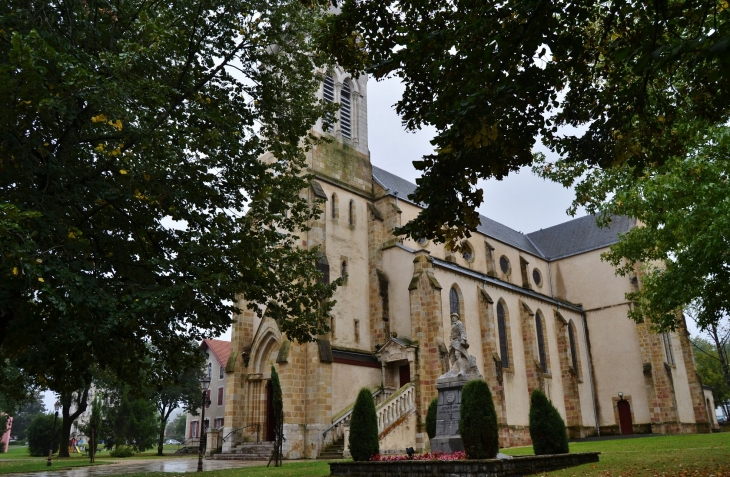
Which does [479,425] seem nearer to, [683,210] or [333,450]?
[683,210]

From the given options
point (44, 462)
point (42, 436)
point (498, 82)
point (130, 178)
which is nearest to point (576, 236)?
point (44, 462)

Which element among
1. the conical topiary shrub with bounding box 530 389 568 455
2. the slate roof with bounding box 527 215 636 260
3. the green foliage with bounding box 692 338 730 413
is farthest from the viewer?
the green foliage with bounding box 692 338 730 413

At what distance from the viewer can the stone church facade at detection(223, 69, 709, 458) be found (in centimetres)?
2305

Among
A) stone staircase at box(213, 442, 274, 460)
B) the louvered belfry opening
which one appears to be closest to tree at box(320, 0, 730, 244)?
stone staircase at box(213, 442, 274, 460)

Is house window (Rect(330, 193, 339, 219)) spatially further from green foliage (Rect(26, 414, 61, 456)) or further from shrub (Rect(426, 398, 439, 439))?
green foliage (Rect(26, 414, 61, 456))

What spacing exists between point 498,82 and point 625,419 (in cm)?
3438

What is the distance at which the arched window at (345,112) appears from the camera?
3089cm

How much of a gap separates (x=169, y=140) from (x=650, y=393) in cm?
3240

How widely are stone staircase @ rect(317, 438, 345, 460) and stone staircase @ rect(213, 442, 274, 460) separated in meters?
2.53

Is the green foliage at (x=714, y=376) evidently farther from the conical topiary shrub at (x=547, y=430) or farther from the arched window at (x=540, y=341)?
the conical topiary shrub at (x=547, y=430)

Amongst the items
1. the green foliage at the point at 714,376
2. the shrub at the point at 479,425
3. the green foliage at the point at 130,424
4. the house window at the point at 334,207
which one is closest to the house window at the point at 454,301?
the house window at the point at 334,207

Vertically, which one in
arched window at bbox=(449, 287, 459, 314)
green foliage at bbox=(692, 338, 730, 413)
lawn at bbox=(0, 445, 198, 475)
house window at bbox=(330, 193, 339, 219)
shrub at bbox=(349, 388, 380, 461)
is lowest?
lawn at bbox=(0, 445, 198, 475)

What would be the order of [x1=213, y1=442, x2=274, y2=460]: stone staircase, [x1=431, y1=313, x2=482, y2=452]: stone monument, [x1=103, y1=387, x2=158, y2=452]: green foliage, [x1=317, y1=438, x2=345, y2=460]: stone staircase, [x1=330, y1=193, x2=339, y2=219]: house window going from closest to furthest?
1. [x1=431, y1=313, x2=482, y2=452]: stone monument
2. [x1=317, y1=438, x2=345, y2=460]: stone staircase
3. [x1=213, y1=442, x2=274, y2=460]: stone staircase
4. [x1=330, y1=193, x2=339, y2=219]: house window
5. [x1=103, y1=387, x2=158, y2=452]: green foliage

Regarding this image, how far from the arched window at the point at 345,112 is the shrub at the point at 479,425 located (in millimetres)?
20656
